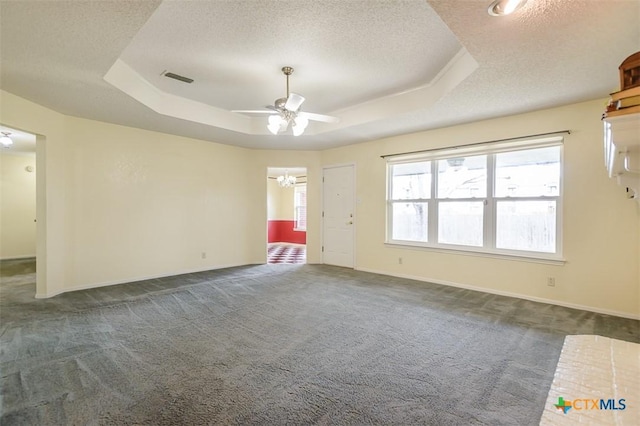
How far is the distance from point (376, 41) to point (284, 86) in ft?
4.69

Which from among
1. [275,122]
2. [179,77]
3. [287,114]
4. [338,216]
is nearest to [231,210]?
[338,216]

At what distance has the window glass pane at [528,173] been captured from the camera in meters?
3.66

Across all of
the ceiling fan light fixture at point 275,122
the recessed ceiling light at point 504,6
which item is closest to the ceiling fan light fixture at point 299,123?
the ceiling fan light fixture at point 275,122

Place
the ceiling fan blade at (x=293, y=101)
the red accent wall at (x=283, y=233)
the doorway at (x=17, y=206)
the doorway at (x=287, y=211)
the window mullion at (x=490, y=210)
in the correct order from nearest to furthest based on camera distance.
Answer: the ceiling fan blade at (x=293, y=101) → the window mullion at (x=490, y=210) → the doorway at (x=17, y=206) → the doorway at (x=287, y=211) → the red accent wall at (x=283, y=233)

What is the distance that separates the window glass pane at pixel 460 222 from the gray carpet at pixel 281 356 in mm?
845

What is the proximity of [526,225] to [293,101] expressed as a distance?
3447 mm

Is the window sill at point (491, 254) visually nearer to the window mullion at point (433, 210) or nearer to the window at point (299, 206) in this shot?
the window mullion at point (433, 210)

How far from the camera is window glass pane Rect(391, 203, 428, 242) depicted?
4855 mm

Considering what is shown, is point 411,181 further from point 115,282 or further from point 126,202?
point 115,282

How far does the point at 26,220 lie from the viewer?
676 cm

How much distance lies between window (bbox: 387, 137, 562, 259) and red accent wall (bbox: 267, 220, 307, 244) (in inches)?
195

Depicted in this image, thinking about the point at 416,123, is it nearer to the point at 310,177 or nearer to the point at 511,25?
the point at 511,25

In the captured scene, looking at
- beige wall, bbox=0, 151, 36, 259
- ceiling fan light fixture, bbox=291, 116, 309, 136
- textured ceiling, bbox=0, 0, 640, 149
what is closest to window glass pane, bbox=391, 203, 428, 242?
textured ceiling, bbox=0, 0, 640, 149

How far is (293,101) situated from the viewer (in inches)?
112
